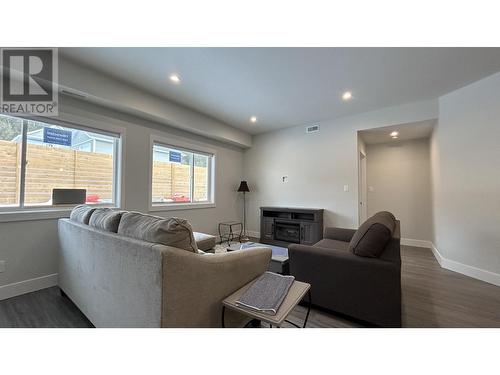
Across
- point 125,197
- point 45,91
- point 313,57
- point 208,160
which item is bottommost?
point 125,197

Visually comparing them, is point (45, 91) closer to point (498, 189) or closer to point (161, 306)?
point (161, 306)

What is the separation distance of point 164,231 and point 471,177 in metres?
3.96

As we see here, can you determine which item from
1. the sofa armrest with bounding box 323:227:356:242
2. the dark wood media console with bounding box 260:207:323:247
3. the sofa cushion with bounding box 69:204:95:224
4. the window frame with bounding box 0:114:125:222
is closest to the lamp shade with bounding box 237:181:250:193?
the dark wood media console with bounding box 260:207:323:247

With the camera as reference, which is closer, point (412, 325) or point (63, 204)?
point (412, 325)

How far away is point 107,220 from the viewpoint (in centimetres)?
145

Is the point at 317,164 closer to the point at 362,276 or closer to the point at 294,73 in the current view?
the point at 294,73

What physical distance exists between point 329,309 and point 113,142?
11.7 feet

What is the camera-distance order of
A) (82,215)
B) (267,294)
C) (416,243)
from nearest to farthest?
(267,294) → (82,215) → (416,243)

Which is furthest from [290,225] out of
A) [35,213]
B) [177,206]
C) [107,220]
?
[35,213]

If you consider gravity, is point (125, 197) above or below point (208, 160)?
below

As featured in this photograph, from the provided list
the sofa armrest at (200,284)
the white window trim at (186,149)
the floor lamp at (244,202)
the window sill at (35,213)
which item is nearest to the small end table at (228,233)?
the floor lamp at (244,202)

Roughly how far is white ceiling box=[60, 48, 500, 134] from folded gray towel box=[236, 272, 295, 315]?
2.20 m

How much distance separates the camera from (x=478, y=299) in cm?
212
